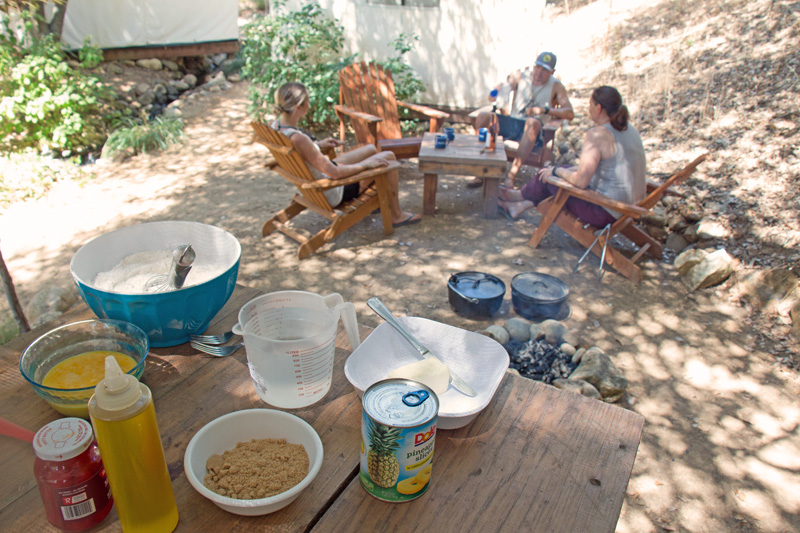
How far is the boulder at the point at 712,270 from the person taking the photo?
4066 millimetres

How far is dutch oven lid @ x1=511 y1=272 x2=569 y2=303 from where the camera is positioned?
12.1 ft

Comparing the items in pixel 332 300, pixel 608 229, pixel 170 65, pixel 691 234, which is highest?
pixel 170 65

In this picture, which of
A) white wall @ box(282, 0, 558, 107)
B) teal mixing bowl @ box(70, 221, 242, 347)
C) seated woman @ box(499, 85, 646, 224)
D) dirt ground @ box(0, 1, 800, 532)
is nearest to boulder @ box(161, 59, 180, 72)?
white wall @ box(282, 0, 558, 107)

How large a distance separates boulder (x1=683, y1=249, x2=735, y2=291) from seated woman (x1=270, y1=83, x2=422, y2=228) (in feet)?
8.74

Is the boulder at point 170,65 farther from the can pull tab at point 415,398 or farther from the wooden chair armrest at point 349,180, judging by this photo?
the can pull tab at point 415,398

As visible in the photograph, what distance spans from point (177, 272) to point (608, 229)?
3.58m

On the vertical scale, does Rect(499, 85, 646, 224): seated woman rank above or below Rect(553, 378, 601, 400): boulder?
above

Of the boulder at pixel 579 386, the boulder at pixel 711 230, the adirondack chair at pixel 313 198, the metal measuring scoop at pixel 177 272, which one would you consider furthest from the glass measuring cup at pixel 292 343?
the boulder at pixel 711 230

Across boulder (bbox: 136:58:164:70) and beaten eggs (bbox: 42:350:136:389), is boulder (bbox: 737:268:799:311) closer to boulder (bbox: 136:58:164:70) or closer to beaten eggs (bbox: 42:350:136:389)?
beaten eggs (bbox: 42:350:136:389)

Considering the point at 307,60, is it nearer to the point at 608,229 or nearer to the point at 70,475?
the point at 608,229

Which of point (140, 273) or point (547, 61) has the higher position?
point (547, 61)

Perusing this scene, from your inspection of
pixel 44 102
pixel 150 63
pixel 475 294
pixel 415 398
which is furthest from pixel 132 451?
pixel 150 63

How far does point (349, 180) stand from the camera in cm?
432

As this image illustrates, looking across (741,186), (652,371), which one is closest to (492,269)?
(652,371)
